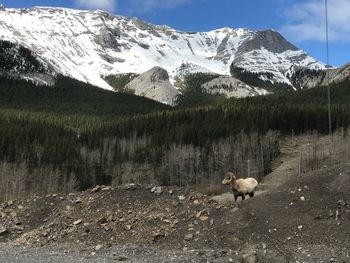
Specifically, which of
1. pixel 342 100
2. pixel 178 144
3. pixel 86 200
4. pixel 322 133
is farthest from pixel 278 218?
pixel 342 100

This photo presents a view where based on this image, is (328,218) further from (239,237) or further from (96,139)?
(96,139)

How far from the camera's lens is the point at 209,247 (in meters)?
23.3

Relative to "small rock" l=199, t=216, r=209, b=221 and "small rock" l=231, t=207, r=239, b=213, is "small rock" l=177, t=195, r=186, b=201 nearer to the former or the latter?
"small rock" l=199, t=216, r=209, b=221

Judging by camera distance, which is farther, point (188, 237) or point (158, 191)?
point (158, 191)

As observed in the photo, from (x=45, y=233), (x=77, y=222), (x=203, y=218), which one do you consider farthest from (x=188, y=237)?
(x=45, y=233)

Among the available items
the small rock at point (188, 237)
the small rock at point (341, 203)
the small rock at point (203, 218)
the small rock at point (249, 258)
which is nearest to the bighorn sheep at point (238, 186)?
the small rock at point (203, 218)

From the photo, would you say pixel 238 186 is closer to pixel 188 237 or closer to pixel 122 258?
pixel 188 237

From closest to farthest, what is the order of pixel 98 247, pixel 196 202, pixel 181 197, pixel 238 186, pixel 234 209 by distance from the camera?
pixel 98 247, pixel 234 209, pixel 196 202, pixel 181 197, pixel 238 186

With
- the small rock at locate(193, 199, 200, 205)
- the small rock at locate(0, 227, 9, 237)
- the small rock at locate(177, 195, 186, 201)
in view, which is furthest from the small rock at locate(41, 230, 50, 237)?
the small rock at locate(193, 199, 200, 205)

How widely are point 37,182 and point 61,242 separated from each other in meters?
67.1

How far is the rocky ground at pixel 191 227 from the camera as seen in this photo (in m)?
22.2

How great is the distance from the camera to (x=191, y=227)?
24.9 meters

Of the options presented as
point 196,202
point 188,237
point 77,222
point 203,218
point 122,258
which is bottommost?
point 122,258

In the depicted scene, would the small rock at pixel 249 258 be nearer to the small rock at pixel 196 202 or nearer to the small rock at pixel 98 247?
the small rock at pixel 196 202
